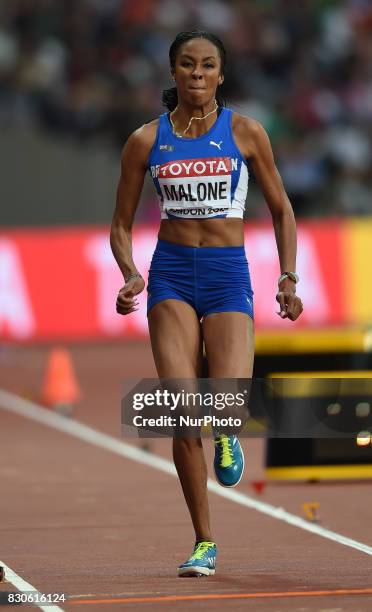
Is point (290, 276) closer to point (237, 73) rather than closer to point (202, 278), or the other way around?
point (202, 278)

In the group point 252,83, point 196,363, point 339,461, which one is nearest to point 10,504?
point 339,461

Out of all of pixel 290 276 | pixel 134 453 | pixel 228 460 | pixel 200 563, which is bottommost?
pixel 200 563

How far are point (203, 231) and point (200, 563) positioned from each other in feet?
5.11

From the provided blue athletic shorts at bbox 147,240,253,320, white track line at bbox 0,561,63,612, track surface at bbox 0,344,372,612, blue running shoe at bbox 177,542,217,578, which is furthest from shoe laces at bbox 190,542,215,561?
blue athletic shorts at bbox 147,240,253,320

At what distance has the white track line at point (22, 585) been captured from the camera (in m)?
7.22

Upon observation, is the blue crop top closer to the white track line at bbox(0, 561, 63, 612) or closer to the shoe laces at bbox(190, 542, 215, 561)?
the shoe laces at bbox(190, 542, 215, 561)

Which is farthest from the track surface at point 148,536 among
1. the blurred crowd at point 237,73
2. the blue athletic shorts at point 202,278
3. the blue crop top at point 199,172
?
the blurred crowd at point 237,73

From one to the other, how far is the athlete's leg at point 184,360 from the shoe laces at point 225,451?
0.39 ft

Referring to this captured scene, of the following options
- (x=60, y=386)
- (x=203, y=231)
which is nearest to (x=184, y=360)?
(x=203, y=231)

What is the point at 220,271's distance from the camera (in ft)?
26.6

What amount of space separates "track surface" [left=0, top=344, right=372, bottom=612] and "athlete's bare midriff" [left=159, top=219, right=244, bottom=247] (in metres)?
1.58

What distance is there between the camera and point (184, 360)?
26.3 feet

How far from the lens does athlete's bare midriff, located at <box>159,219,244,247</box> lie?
8.09 meters

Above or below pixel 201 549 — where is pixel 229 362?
above
